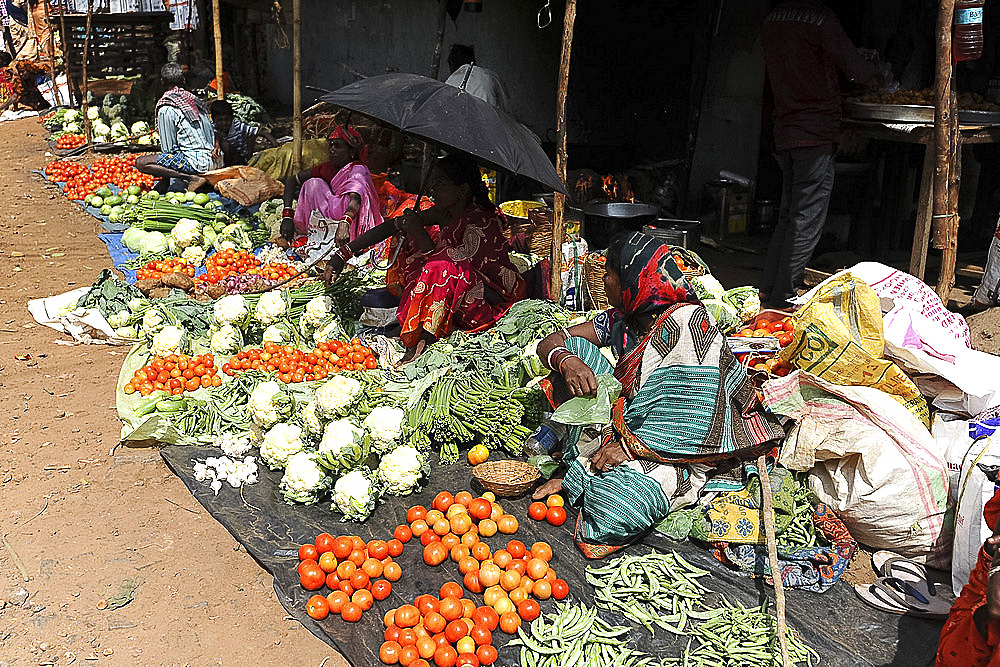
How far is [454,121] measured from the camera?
12.0 feet

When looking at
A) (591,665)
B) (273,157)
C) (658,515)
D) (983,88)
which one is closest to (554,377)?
(658,515)

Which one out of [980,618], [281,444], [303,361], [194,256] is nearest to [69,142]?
[194,256]

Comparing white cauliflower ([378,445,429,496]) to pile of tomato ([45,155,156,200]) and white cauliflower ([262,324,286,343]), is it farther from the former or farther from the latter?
pile of tomato ([45,155,156,200])

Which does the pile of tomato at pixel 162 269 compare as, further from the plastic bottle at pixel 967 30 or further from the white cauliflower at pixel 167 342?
the plastic bottle at pixel 967 30

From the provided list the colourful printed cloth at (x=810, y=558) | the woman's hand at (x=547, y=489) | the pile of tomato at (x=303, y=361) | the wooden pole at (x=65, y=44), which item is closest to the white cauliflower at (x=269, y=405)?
the pile of tomato at (x=303, y=361)

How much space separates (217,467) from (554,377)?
1.51 m

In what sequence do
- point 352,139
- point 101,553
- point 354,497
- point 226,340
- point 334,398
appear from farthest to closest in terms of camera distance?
point 352,139
point 226,340
point 334,398
point 354,497
point 101,553

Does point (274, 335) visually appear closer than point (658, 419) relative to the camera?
No

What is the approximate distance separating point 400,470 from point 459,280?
1.37 meters

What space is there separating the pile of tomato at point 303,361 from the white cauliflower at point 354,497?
3.33 ft

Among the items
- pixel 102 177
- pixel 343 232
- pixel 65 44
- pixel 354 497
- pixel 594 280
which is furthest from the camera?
pixel 65 44

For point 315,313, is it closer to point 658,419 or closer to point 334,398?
point 334,398

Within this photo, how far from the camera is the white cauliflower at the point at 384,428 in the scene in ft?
11.0

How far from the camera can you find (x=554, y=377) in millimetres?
3398
